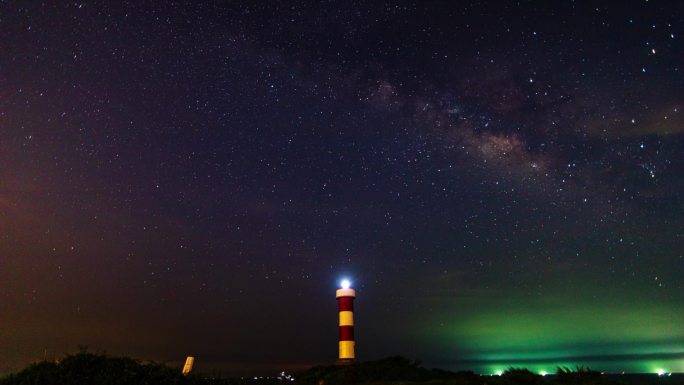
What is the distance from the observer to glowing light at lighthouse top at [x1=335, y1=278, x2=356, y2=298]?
19.9m

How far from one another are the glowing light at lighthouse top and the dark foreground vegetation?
5.16 meters

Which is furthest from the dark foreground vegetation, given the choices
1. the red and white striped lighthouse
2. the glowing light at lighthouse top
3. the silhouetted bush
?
the glowing light at lighthouse top

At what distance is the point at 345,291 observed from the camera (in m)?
20.0

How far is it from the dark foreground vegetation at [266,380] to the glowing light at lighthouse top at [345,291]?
16.9 feet

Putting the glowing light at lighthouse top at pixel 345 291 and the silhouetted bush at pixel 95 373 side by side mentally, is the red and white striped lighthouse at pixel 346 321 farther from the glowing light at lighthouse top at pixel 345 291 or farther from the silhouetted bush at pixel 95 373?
the silhouetted bush at pixel 95 373

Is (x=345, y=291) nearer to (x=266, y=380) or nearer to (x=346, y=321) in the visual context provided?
(x=346, y=321)

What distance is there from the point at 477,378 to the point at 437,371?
194 cm

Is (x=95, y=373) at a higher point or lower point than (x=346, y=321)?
lower

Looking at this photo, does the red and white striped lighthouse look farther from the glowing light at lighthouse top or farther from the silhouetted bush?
the silhouetted bush

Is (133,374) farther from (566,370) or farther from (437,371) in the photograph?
(566,370)

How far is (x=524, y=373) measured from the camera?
41.1 ft

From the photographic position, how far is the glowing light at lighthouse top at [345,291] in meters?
19.9

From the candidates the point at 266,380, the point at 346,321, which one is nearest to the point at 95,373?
the point at 266,380

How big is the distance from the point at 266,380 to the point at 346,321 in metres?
5.56
